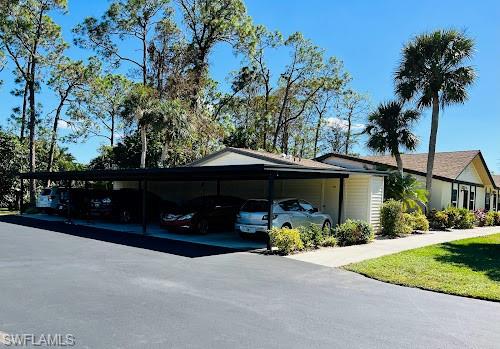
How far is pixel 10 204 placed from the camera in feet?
94.3

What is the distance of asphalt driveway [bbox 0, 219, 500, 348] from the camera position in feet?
17.3

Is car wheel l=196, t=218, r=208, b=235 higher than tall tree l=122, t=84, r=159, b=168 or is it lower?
lower

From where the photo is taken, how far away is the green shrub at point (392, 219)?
17359 millimetres

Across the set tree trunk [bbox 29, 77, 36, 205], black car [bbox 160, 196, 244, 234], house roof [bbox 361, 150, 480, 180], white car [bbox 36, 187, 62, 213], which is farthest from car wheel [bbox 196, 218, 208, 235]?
tree trunk [bbox 29, 77, 36, 205]

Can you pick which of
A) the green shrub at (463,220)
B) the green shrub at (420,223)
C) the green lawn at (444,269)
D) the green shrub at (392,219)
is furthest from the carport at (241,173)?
the green shrub at (463,220)

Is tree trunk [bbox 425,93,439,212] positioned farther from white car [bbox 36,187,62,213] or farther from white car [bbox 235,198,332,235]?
white car [bbox 36,187,62,213]

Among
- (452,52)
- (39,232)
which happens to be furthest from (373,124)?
(39,232)

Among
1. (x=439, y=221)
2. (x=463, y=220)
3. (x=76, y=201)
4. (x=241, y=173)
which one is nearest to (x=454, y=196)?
(x=463, y=220)

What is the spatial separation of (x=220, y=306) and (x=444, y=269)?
6560mm

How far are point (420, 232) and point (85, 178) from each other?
1564 cm

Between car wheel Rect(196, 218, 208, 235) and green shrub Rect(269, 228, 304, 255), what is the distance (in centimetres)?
455

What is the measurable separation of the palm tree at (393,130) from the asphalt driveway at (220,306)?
14499 mm

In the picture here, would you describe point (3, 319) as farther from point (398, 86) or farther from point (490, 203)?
point (490, 203)

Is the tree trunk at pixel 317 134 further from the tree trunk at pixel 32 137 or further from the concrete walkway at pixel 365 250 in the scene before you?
the concrete walkway at pixel 365 250
